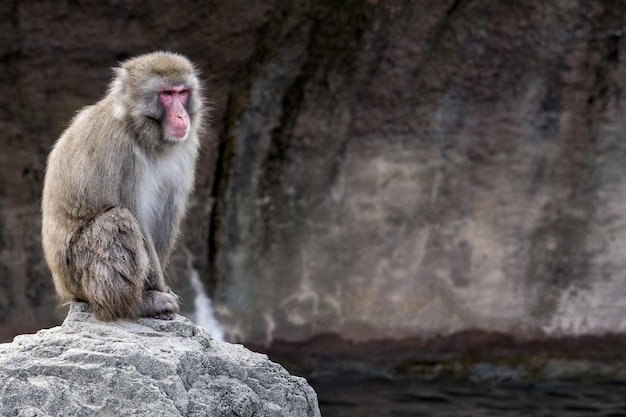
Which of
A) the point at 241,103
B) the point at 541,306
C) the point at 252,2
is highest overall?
the point at 252,2

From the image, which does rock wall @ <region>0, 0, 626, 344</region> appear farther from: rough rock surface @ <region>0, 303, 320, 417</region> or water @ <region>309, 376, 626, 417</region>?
rough rock surface @ <region>0, 303, 320, 417</region>

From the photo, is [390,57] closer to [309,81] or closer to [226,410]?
[309,81]

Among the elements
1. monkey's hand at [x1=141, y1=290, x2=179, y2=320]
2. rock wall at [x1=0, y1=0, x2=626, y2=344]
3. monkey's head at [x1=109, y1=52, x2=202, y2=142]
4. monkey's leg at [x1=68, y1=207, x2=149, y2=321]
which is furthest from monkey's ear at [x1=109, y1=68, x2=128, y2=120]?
rock wall at [x1=0, y1=0, x2=626, y2=344]

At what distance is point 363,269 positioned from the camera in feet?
31.6

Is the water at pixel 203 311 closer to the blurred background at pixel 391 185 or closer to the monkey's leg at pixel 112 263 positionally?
the blurred background at pixel 391 185

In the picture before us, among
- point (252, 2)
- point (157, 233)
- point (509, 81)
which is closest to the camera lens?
point (157, 233)

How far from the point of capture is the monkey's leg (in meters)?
5.34

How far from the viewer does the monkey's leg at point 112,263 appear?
5344 mm

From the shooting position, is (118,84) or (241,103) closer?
(118,84)

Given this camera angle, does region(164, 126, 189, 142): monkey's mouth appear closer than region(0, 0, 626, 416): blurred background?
Yes

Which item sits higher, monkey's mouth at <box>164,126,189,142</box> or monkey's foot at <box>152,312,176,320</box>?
monkey's mouth at <box>164,126,189,142</box>

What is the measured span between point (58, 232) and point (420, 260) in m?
4.52

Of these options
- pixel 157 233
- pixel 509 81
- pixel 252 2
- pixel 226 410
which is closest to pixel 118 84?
pixel 157 233

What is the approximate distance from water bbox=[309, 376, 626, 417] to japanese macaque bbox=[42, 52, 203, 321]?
10.5 feet
